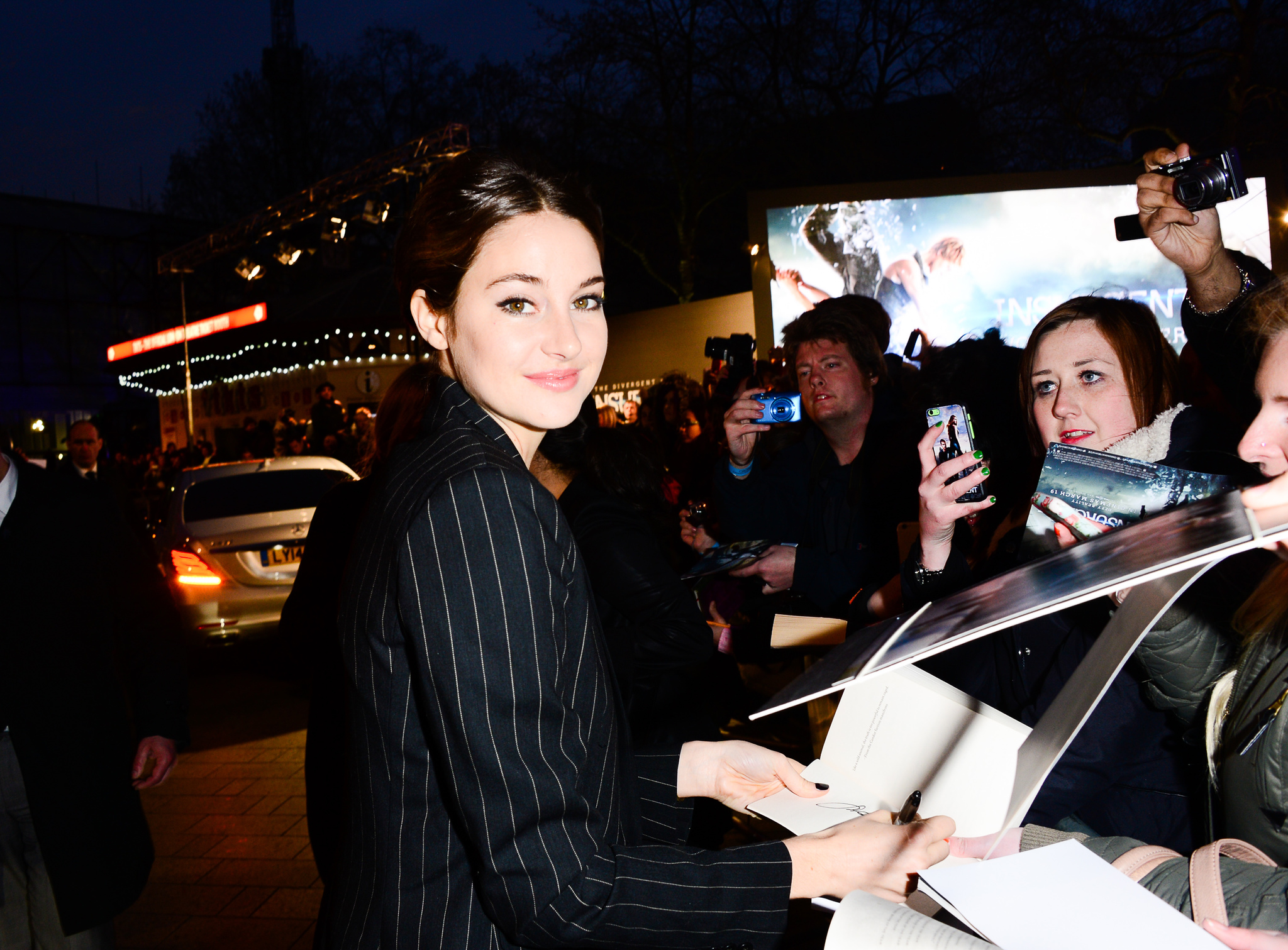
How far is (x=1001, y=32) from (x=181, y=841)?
19.4 meters

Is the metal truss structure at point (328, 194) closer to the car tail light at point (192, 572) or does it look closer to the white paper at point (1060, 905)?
the car tail light at point (192, 572)

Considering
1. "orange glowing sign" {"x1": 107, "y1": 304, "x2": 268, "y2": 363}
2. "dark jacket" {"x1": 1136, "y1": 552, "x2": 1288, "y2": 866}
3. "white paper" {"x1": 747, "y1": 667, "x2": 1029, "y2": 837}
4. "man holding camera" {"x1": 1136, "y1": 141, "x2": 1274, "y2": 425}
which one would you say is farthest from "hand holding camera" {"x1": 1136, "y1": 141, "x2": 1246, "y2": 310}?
"orange glowing sign" {"x1": 107, "y1": 304, "x2": 268, "y2": 363}

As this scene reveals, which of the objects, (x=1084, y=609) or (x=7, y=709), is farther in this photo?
(x=7, y=709)

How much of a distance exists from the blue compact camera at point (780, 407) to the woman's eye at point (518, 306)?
8.11ft

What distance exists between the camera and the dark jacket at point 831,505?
3.46 meters

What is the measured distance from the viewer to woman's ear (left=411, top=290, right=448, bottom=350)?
145 cm

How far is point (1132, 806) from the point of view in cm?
175

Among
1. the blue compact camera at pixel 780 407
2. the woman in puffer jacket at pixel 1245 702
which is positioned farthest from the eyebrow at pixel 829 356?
the woman in puffer jacket at pixel 1245 702

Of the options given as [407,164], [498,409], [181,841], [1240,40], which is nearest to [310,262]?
[407,164]

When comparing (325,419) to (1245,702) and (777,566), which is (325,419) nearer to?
(777,566)

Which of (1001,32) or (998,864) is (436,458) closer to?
(998,864)

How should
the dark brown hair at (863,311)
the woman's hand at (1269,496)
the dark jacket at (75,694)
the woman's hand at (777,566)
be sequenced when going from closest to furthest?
the woman's hand at (1269,496) → the dark jacket at (75,694) → the woman's hand at (777,566) → the dark brown hair at (863,311)

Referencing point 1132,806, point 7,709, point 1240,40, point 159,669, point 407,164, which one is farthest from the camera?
point 407,164

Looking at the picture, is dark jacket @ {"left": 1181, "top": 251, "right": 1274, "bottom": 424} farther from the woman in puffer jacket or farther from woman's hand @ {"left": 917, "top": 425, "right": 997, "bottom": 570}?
the woman in puffer jacket
